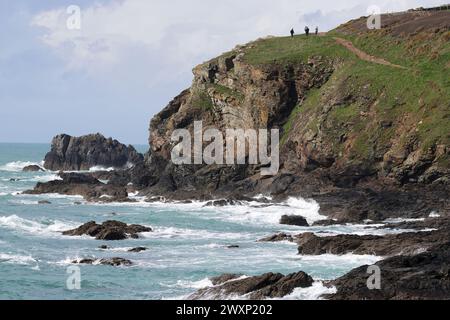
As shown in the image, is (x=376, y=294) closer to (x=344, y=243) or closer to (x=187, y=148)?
(x=344, y=243)

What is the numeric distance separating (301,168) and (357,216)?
17084 millimetres

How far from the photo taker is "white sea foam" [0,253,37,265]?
4159cm

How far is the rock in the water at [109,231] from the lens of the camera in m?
49.7

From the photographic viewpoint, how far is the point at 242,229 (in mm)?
54844

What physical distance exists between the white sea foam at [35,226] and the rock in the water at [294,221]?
15264 mm

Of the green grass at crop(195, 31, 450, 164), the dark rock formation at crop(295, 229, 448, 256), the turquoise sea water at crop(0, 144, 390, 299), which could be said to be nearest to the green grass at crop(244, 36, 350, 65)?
the green grass at crop(195, 31, 450, 164)

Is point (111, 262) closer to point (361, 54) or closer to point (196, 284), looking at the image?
point (196, 284)

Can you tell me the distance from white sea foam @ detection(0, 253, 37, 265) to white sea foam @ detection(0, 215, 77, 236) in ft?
31.0

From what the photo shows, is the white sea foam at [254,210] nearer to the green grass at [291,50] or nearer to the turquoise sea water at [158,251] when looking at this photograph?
the turquoise sea water at [158,251]

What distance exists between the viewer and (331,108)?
72875 mm

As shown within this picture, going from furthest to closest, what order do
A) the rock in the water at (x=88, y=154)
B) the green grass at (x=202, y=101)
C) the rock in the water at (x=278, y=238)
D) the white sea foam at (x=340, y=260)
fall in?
1. the rock in the water at (x=88, y=154)
2. the green grass at (x=202, y=101)
3. the rock in the water at (x=278, y=238)
4. the white sea foam at (x=340, y=260)

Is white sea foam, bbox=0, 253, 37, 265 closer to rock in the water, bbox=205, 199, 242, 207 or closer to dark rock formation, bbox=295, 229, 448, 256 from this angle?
dark rock formation, bbox=295, 229, 448, 256

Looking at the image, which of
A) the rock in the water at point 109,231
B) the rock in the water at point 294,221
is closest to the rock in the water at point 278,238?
the rock in the water at point 294,221
